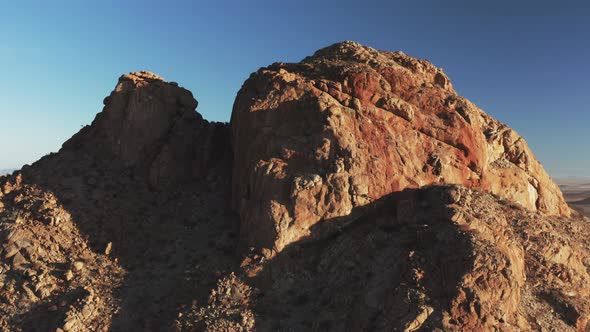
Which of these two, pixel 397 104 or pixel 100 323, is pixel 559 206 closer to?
pixel 397 104

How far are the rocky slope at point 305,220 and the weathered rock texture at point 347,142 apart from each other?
0.33 feet

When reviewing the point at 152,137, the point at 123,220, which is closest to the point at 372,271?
the point at 123,220

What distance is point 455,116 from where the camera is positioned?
91.5ft

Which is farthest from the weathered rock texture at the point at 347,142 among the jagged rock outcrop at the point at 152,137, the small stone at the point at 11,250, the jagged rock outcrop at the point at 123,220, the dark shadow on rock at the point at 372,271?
the small stone at the point at 11,250

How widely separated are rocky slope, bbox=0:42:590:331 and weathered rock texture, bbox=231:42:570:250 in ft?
0.33

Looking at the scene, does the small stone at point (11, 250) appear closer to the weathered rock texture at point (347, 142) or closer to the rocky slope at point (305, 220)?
the rocky slope at point (305, 220)

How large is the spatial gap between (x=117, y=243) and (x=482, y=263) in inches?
856

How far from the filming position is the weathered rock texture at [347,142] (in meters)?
23.8

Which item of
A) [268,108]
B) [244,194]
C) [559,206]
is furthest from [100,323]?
[559,206]

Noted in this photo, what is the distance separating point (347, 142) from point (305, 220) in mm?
5311

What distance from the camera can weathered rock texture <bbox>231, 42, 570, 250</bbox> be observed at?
23.8 meters

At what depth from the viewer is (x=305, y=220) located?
23406 mm

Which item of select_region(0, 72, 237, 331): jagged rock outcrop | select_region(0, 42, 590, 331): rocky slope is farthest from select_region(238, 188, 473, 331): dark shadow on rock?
select_region(0, 72, 237, 331): jagged rock outcrop

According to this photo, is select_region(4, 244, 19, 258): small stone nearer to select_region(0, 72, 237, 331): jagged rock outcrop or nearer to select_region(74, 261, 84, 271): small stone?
select_region(0, 72, 237, 331): jagged rock outcrop
